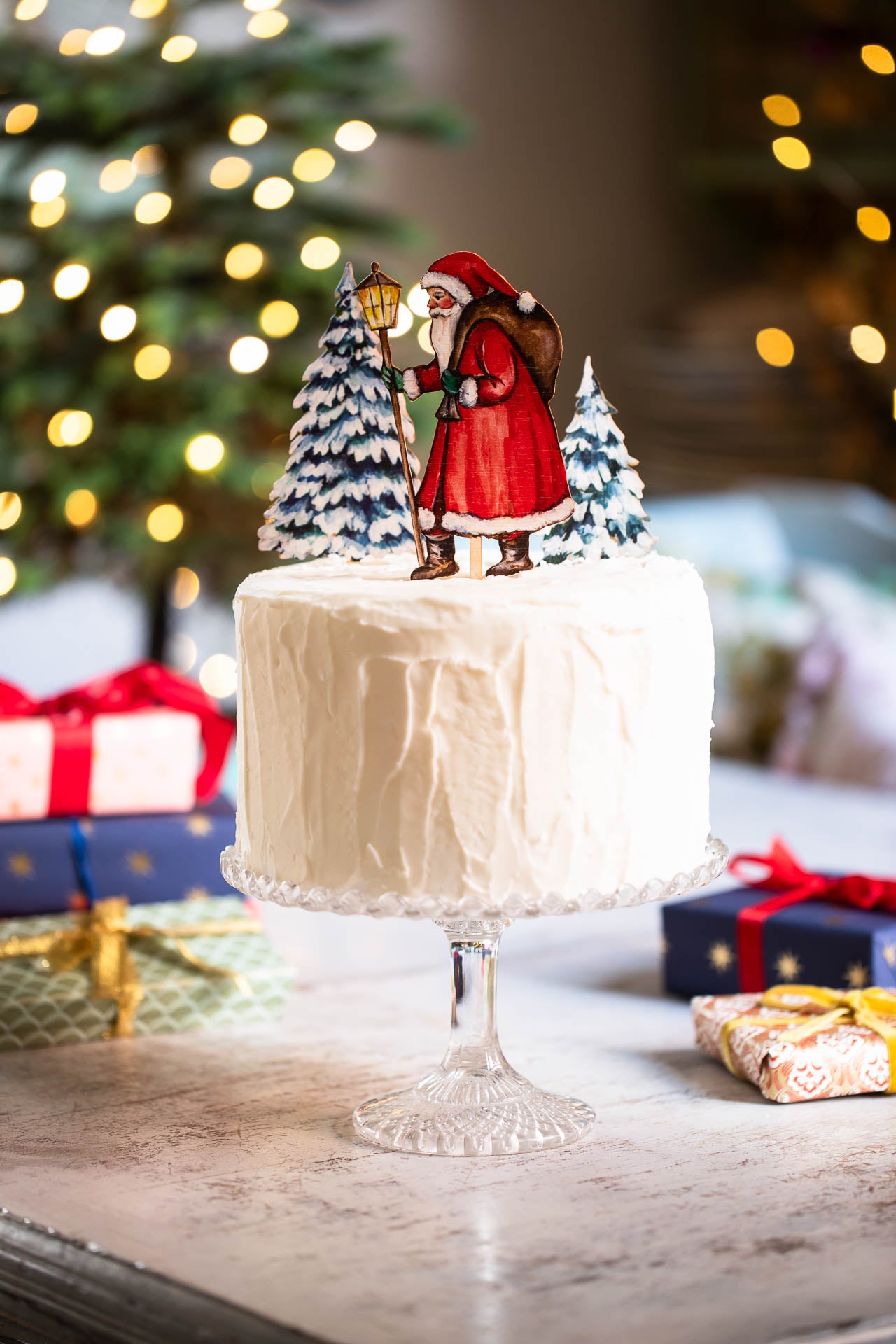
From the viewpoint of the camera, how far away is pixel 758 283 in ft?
16.3

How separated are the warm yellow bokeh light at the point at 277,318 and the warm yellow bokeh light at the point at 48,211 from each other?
15.0 inches

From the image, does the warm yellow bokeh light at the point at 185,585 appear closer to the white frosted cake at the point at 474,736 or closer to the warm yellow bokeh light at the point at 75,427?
the warm yellow bokeh light at the point at 75,427

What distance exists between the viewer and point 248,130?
2736mm

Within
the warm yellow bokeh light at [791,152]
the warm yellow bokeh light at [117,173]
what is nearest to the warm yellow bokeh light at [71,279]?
the warm yellow bokeh light at [117,173]

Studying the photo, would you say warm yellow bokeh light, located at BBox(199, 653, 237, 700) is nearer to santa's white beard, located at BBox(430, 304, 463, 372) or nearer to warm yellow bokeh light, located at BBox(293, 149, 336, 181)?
warm yellow bokeh light, located at BBox(293, 149, 336, 181)

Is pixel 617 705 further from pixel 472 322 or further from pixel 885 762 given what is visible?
pixel 885 762

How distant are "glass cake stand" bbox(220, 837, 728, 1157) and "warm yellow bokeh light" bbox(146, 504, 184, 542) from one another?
1.73 meters

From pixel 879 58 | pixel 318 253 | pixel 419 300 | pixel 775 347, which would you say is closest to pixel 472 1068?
pixel 419 300

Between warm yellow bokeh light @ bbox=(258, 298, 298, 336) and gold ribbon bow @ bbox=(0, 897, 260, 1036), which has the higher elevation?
warm yellow bokeh light @ bbox=(258, 298, 298, 336)

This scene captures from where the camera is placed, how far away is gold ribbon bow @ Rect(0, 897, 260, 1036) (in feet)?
4.79

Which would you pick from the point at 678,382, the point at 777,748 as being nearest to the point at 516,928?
the point at 777,748

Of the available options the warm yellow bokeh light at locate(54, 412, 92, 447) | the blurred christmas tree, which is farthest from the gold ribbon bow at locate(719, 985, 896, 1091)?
the warm yellow bokeh light at locate(54, 412, 92, 447)

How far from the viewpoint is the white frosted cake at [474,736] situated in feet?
3.47

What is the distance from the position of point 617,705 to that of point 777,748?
225 cm
